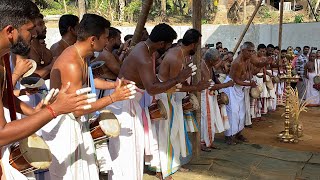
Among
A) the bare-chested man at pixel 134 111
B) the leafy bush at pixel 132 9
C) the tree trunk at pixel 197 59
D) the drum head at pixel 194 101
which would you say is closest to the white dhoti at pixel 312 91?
the tree trunk at pixel 197 59

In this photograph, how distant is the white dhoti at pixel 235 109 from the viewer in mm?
6926

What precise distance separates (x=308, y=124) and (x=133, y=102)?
584 cm

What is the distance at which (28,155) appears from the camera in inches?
98.7

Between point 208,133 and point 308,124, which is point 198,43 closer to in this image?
point 208,133

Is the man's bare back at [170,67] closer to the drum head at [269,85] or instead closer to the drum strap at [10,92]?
the drum strap at [10,92]

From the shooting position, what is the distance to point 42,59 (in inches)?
181

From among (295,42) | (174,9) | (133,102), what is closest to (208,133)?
(133,102)

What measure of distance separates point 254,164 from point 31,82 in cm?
362

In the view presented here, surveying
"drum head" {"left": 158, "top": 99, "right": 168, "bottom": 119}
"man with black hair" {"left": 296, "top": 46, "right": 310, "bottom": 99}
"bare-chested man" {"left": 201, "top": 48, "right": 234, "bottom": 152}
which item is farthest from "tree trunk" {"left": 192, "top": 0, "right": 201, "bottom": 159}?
"man with black hair" {"left": 296, "top": 46, "right": 310, "bottom": 99}

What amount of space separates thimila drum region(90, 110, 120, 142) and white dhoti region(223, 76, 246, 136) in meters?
3.91

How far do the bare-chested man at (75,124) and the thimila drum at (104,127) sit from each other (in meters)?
0.10

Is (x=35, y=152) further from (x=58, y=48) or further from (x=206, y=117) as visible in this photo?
(x=206, y=117)

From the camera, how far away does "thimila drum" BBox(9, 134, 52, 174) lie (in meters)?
2.51

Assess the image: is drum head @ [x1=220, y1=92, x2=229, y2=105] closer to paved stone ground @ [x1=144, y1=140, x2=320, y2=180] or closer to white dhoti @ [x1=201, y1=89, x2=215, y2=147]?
white dhoti @ [x1=201, y1=89, x2=215, y2=147]
